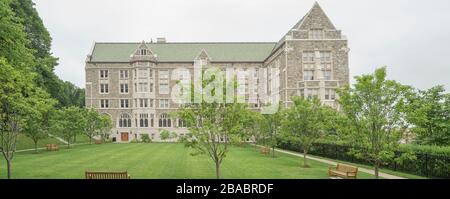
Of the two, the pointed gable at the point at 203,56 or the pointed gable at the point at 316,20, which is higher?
the pointed gable at the point at 316,20

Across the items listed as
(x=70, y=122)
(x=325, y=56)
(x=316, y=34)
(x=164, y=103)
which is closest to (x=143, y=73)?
(x=164, y=103)

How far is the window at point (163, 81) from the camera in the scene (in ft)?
231

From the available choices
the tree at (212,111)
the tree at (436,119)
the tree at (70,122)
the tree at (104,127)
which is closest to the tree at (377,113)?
the tree at (212,111)

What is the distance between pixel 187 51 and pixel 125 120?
17.4 metres

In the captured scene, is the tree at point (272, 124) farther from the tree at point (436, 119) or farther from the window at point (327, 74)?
the window at point (327, 74)

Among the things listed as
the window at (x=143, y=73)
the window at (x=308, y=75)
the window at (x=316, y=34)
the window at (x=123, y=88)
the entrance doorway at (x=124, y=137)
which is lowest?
the entrance doorway at (x=124, y=137)

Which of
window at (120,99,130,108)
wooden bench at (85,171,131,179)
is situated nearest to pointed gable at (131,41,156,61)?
window at (120,99,130,108)

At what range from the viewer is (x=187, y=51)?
73.4 meters

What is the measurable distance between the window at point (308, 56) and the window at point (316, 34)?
87.6 inches

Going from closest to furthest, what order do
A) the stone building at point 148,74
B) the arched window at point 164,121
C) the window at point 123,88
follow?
the stone building at point 148,74, the window at point 123,88, the arched window at point 164,121

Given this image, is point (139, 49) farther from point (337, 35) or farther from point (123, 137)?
point (337, 35)

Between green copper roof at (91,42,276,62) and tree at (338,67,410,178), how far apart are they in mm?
53392

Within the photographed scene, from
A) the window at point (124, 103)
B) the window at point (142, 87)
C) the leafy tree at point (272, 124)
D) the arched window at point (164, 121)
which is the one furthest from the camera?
the arched window at point (164, 121)

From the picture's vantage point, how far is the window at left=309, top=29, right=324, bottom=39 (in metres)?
53.7
